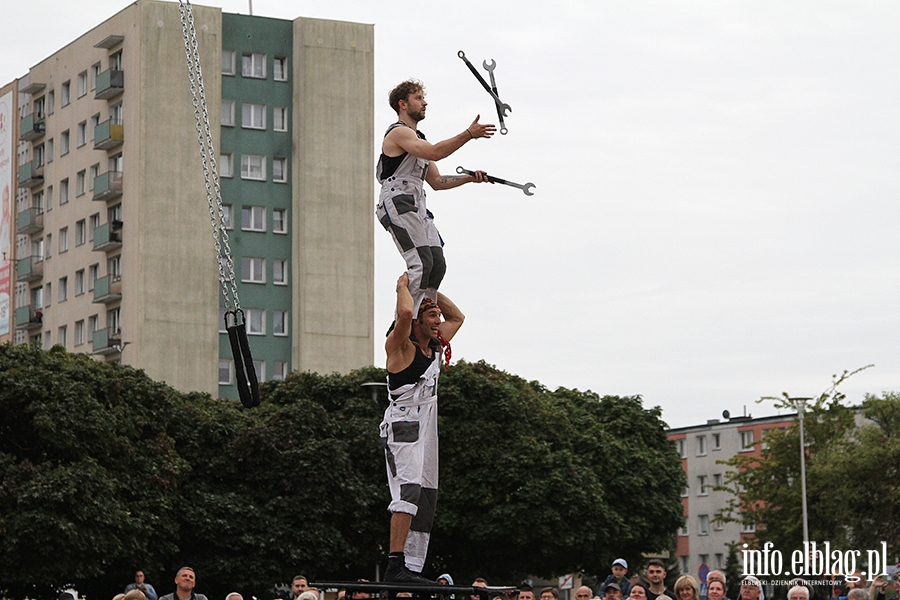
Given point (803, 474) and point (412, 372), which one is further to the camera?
point (803, 474)

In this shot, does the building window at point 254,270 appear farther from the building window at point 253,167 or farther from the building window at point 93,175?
the building window at point 93,175

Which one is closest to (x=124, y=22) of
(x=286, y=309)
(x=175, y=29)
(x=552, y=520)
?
(x=175, y=29)

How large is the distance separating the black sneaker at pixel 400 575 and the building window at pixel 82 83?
77786mm

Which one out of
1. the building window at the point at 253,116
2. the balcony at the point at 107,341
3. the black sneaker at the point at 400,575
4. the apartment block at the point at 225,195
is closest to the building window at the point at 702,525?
the apartment block at the point at 225,195

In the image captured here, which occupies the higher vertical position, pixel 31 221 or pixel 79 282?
pixel 31 221

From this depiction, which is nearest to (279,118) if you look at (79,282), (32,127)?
(79,282)

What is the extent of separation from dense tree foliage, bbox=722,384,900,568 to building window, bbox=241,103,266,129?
98.4 feet

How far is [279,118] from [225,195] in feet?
16.9

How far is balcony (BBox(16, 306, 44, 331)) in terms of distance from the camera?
92.7 metres

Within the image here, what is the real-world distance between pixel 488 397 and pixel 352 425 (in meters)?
6.67

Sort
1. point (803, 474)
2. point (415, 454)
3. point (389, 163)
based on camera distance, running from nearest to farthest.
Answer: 1. point (415, 454)
2. point (389, 163)
3. point (803, 474)

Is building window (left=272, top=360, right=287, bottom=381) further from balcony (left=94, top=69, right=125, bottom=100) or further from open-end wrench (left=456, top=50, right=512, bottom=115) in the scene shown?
open-end wrench (left=456, top=50, right=512, bottom=115)

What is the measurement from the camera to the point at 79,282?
89375 millimetres

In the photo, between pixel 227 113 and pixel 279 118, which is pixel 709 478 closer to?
pixel 279 118
